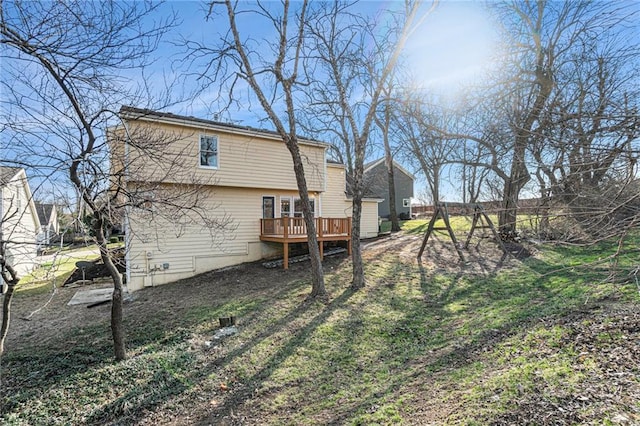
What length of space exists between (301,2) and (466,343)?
360 inches

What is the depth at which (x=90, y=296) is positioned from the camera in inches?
393

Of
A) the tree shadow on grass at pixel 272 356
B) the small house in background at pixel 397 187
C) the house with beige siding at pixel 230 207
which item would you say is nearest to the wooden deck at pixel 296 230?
the house with beige siding at pixel 230 207

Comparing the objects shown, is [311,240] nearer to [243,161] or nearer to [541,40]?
[243,161]

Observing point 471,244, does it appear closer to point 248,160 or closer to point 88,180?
point 248,160

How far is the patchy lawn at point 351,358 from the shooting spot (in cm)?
334

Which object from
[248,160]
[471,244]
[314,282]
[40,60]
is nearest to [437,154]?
[471,244]

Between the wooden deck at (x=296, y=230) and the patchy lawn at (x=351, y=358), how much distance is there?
2808mm

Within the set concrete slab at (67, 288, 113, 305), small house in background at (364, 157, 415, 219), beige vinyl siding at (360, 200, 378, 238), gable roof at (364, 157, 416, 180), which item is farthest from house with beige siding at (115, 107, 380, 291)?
small house in background at (364, 157, 415, 219)

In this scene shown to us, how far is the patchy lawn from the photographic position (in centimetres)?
334

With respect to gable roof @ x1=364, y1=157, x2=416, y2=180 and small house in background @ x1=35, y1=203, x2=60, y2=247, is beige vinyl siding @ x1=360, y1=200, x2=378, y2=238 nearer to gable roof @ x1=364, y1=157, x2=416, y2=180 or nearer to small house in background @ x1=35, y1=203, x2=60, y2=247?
gable roof @ x1=364, y1=157, x2=416, y2=180

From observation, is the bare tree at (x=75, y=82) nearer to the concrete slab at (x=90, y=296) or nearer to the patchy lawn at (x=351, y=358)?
the patchy lawn at (x=351, y=358)

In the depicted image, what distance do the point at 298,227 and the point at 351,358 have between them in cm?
718

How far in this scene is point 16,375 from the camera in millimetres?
4973

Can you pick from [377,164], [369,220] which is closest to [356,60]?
[369,220]
